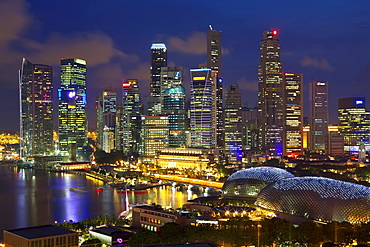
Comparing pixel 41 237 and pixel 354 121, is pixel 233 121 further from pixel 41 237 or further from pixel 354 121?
pixel 41 237

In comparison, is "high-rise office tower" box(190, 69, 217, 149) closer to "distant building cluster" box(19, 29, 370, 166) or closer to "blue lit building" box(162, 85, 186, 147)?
"distant building cluster" box(19, 29, 370, 166)

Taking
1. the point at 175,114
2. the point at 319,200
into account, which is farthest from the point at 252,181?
the point at 175,114

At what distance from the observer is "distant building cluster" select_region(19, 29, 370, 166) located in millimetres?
77938

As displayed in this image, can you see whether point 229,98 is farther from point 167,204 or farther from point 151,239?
point 151,239

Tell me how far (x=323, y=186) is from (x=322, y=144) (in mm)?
73733

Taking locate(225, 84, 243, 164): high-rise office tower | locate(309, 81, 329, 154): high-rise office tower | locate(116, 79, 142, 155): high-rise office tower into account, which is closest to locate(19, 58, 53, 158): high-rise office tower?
locate(116, 79, 142, 155): high-rise office tower

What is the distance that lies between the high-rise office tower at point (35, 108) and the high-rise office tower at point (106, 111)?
16095mm

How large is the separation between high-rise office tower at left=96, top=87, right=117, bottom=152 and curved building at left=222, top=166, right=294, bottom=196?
7256 cm

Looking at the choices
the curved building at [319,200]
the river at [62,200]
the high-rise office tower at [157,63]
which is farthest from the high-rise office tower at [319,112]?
the curved building at [319,200]

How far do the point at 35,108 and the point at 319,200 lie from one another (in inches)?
3105

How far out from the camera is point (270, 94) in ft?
292

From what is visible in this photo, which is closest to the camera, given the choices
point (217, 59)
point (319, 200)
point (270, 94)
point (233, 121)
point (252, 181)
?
point (319, 200)

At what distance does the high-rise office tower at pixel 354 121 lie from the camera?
96250 mm

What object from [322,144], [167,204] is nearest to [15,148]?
[322,144]
